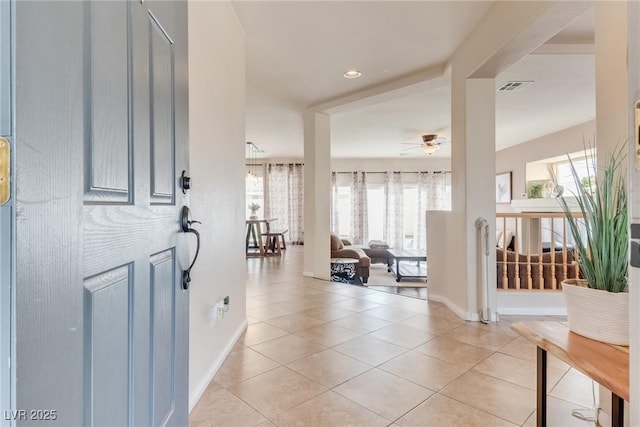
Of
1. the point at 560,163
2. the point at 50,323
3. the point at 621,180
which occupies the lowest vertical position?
the point at 50,323

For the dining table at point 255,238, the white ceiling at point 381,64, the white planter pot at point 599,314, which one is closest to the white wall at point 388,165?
the dining table at point 255,238

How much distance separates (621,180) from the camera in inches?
50.6

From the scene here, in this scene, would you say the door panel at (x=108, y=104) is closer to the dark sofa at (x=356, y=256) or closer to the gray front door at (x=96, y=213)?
the gray front door at (x=96, y=213)

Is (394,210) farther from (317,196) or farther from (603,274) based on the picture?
(603,274)

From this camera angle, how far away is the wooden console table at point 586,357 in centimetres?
90

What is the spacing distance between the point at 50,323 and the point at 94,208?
0.23 m

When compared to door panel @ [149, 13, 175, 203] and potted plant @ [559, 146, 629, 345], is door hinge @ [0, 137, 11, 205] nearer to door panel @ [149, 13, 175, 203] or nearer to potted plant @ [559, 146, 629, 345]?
door panel @ [149, 13, 175, 203]

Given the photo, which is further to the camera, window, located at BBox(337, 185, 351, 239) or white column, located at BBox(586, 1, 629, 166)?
window, located at BBox(337, 185, 351, 239)

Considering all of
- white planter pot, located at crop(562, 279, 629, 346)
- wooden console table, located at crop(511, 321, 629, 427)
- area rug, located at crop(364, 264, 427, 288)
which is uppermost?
white planter pot, located at crop(562, 279, 629, 346)

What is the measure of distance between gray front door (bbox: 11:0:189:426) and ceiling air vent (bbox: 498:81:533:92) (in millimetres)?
3931

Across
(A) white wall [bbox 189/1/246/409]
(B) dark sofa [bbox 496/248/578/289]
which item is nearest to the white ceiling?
(A) white wall [bbox 189/1/246/409]

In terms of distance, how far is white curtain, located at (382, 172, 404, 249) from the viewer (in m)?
9.38

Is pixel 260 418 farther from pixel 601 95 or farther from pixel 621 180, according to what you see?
pixel 601 95

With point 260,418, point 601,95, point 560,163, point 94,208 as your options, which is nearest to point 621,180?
point 601,95
